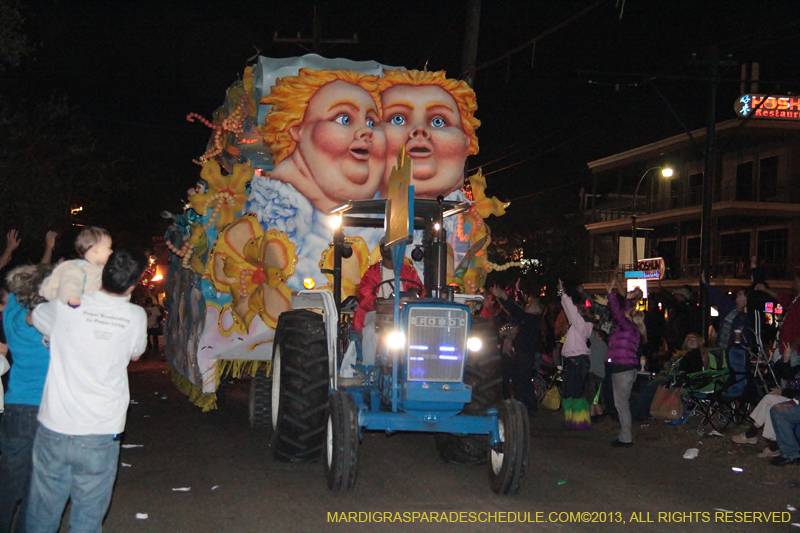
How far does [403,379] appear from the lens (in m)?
7.08

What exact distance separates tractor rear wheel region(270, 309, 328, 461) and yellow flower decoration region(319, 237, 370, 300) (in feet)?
6.50

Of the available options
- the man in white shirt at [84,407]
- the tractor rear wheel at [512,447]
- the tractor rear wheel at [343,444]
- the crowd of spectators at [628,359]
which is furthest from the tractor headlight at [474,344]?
the man in white shirt at [84,407]

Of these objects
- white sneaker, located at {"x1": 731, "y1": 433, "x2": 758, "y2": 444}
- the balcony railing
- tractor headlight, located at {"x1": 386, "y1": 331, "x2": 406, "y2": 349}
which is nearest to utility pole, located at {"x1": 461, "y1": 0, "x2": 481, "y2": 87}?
white sneaker, located at {"x1": 731, "y1": 433, "x2": 758, "y2": 444}

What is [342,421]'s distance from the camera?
22.2 ft

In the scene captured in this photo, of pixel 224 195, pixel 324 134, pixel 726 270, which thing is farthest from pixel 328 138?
pixel 726 270

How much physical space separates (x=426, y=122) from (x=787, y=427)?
17.3 ft

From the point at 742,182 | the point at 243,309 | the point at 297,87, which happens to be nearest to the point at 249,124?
the point at 297,87

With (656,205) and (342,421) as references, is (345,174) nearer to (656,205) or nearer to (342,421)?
(342,421)

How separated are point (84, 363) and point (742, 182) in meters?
34.2

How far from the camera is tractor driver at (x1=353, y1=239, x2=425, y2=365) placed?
8.18 meters

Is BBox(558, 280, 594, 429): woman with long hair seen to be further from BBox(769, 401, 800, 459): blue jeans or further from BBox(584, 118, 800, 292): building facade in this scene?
BBox(584, 118, 800, 292): building facade

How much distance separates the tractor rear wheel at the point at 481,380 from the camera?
769 centimetres

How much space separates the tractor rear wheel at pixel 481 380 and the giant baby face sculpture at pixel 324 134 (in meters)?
2.90

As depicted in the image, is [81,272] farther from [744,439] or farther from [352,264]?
[744,439]
